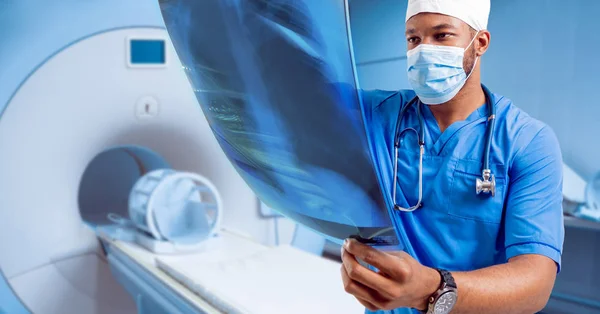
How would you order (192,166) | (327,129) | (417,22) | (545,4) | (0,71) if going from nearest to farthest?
1. (327,129)
2. (417,22)
3. (545,4)
4. (0,71)
5. (192,166)

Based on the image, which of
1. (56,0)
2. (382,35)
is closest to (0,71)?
(56,0)

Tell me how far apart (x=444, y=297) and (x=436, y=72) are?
0.84ft

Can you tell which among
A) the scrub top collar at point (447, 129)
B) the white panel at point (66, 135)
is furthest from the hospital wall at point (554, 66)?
the white panel at point (66, 135)

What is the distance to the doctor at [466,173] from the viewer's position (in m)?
0.72

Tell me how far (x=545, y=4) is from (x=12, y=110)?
1565 mm

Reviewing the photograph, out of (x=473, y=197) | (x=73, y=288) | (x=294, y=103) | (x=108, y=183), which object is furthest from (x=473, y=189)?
(x=108, y=183)

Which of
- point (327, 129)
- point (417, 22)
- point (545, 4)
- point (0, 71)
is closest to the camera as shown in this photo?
point (327, 129)

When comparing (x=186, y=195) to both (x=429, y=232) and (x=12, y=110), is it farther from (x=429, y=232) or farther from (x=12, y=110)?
(x=429, y=232)

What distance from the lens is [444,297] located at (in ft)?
2.20

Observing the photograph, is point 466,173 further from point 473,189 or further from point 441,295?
point 441,295

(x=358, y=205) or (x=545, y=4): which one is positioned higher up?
(x=545, y=4)

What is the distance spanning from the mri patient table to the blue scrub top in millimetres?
570

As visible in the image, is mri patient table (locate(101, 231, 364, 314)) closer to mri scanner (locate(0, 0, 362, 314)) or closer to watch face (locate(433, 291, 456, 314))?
mri scanner (locate(0, 0, 362, 314))

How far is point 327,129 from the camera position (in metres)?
0.61
